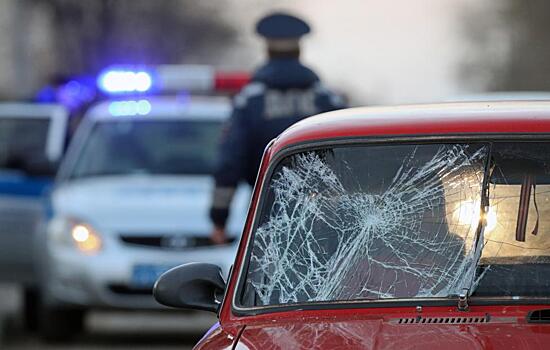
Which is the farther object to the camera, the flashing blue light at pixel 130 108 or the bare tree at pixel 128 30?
the bare tree at pixel 128 30

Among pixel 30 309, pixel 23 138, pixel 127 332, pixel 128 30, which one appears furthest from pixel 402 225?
pixel 128 30

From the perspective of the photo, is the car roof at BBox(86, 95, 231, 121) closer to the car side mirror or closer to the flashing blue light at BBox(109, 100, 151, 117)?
the flashing blue light at BBox(109, 100, 151, 117)

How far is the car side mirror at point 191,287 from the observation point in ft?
18.1

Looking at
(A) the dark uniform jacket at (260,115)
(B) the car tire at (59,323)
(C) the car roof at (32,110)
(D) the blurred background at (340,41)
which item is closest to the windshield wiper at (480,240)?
(A) the dark uniform jacket at (260,115)

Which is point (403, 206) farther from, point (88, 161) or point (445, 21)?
point (445, 21)

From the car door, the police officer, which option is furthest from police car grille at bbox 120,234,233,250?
the police officer

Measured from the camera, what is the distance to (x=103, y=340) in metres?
12.5

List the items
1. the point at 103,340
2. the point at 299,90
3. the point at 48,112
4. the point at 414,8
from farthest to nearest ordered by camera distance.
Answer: the point at 414,8 < the point at 48,112 < the point at 103,340 < the point at 299,90

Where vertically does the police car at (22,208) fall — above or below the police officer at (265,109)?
below

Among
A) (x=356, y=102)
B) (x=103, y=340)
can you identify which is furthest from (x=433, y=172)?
(x=356, y=102)

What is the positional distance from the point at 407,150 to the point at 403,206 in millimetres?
157

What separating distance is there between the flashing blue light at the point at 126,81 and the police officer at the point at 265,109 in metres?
4.60

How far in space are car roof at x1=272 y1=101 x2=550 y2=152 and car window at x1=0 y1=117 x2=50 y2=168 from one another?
904 centimetres

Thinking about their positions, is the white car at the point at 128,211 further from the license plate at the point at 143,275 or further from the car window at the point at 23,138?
the car window at the point at 23,138
